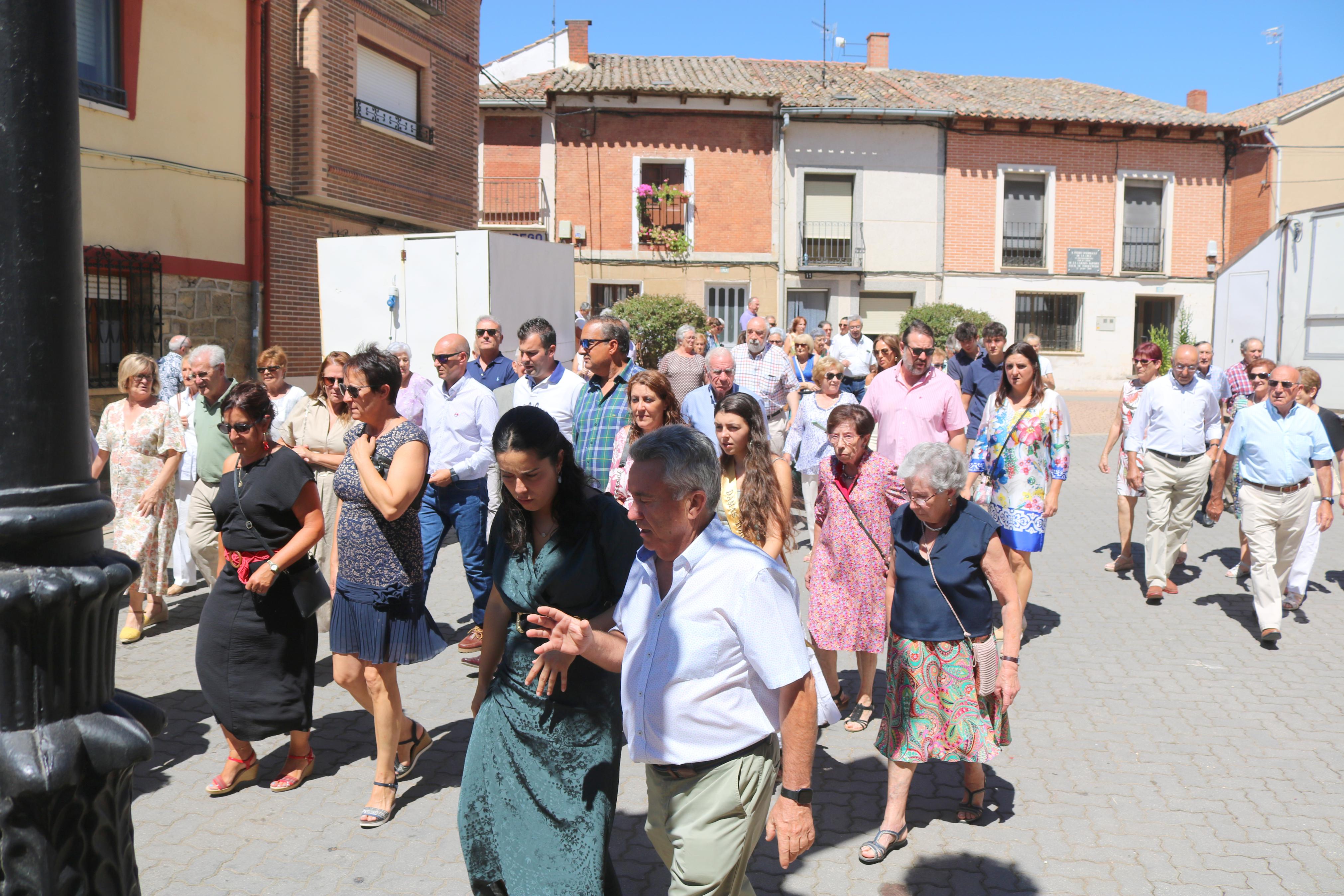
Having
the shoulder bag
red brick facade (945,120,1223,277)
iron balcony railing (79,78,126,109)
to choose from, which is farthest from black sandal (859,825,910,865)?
red brick facade (945,120,1223,277)

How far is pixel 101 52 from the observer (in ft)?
40.0

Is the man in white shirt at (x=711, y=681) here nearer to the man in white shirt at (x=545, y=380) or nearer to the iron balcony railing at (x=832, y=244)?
the man in white shirt at (x=545, y=380)

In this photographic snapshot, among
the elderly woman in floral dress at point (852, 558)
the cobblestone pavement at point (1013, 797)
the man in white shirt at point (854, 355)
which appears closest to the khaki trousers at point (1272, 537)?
the cobblestone pavement at point (1013, 797)

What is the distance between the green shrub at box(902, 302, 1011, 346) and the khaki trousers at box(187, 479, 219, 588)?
68.4 feet

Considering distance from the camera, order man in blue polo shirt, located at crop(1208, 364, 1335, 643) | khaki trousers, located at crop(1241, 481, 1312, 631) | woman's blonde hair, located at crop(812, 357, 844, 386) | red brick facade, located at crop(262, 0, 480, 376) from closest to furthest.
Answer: khaki trousers, located at crop(1241, 481, 1312, 631) → man in blue polo shirt, located at crop(1208, 364, 1335, 643) → woman's blonde hair, located at crop(812, 357, 844, 386) → red brick facade, located at crop(262, 0, 480, 376)

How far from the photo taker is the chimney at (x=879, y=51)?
3238 centimetres

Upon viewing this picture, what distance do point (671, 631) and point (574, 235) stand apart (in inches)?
1007

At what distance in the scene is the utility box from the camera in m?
11.9

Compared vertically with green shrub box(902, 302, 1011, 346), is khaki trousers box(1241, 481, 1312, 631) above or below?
below

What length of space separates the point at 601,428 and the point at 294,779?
249 cm

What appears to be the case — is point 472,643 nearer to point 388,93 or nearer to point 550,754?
point 550,754

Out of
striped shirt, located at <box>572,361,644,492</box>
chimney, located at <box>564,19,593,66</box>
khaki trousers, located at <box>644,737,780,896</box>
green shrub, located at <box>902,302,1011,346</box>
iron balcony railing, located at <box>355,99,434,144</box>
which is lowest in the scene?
khaki trousers, located at <box>644,737,780,896</box>

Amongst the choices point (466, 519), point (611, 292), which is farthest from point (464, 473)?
point (611, 292)

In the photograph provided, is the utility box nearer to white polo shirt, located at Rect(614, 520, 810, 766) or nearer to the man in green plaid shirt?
the man in green plaid shirt
